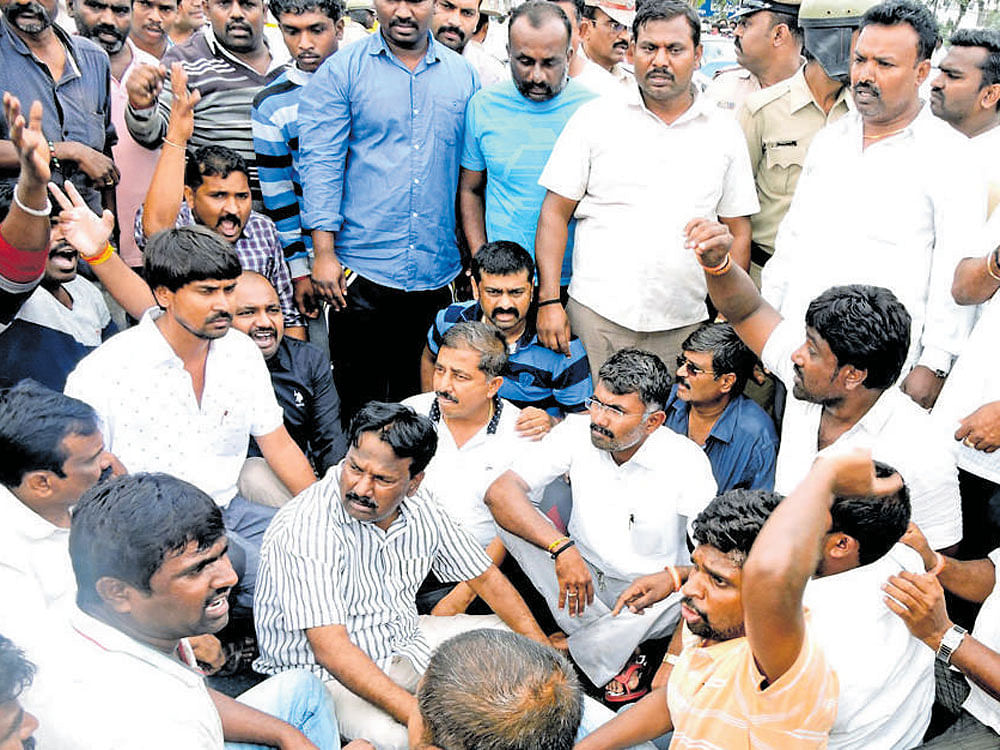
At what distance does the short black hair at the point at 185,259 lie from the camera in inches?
126

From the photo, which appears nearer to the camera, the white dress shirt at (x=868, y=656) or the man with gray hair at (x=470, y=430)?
the white dress shirt at (x=868, y=656)

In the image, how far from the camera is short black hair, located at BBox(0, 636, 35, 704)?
5.46ft

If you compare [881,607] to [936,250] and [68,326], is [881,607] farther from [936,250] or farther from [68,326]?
[68,326]

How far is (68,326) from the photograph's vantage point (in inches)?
141

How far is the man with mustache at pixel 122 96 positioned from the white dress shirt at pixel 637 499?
2435mm

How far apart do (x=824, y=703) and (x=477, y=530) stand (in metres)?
1.84

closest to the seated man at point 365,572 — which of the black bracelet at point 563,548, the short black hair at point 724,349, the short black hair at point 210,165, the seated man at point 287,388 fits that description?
the black bracelet at point 563,548

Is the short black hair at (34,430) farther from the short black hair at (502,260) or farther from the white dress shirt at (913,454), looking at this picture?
the white dress shirt at (913,454)

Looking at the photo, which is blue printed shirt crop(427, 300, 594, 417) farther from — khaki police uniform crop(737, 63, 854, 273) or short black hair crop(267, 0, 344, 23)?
short black hair crop(267, 0, 344, 23)

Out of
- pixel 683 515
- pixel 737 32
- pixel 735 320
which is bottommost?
pixel 683 515

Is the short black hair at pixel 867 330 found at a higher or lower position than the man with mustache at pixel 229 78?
lower

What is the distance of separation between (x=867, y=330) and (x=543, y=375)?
156 cm

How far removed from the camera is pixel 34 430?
254 centimetres

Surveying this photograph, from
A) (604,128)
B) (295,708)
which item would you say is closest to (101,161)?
(604,128)
